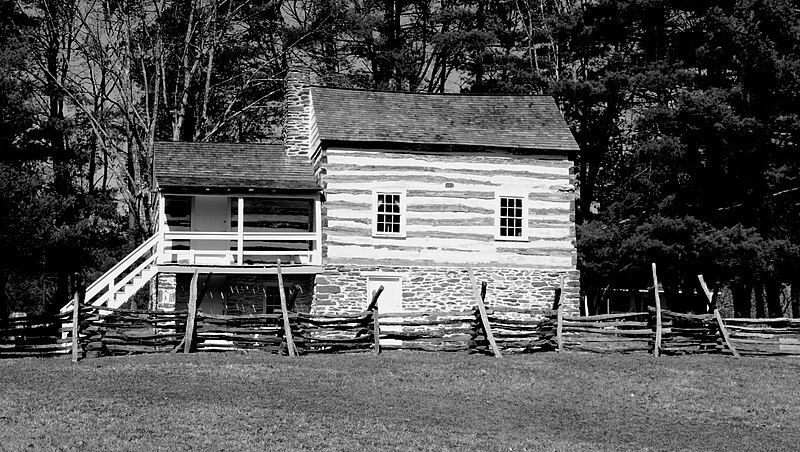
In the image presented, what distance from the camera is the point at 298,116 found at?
32594 mm

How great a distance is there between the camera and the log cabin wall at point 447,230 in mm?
29547

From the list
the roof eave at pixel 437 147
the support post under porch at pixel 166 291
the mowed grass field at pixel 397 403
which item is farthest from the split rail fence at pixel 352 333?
the roof eave at pixel 437 147

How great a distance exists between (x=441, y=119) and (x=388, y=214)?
348 centimetres

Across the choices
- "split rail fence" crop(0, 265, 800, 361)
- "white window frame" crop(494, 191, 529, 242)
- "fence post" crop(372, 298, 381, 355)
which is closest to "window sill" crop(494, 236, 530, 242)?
"white window frame" crop(494, 191, 529, 242)

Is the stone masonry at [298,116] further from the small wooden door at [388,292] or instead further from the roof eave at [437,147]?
the small wooden door at [388,292]

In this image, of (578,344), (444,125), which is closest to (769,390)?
(578,344)

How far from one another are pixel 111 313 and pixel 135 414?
8.16 metres

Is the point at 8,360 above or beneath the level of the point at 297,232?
beneath

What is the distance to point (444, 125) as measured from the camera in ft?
102

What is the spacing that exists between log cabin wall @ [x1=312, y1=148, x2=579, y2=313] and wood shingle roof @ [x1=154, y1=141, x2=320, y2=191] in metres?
1.38

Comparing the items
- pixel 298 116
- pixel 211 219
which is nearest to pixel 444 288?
pixel 211 219

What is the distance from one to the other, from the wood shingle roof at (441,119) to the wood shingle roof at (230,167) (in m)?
1.64

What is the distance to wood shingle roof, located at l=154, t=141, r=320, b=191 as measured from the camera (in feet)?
95.4

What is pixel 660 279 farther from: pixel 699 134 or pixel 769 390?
pixel 769 390
